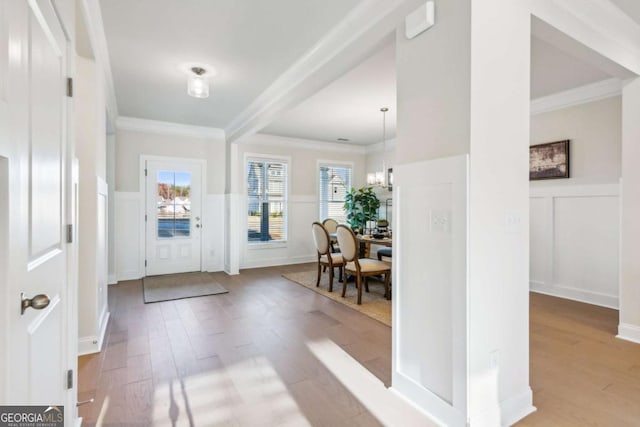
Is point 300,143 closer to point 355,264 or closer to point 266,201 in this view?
point 266,201

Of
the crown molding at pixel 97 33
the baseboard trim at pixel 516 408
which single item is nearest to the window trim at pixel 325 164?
the crown molding at pixel 97 33

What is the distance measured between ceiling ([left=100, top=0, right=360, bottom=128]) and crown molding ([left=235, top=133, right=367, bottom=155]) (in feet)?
6.22

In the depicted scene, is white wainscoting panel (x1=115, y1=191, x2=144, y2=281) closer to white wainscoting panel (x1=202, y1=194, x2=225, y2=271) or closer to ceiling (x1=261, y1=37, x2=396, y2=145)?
white wainscoting panel (x1=202, y1=194, x2=225, y2=271)

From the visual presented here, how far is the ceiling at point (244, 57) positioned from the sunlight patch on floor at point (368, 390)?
91.5 inches

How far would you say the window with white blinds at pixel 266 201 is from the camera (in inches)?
246

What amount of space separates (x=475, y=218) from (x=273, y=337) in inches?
82.2

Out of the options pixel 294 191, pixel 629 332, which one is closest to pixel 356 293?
pixel 629 332

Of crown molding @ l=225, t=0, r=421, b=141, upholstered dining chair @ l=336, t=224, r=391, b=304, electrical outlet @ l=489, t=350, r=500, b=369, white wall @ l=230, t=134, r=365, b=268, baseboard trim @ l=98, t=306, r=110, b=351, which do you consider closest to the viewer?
electrical outlet @ l=489, t=350, r=500, b=369

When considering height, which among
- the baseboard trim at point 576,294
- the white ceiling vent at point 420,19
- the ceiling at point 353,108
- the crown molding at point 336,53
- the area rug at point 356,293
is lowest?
the area rug at point 356,293

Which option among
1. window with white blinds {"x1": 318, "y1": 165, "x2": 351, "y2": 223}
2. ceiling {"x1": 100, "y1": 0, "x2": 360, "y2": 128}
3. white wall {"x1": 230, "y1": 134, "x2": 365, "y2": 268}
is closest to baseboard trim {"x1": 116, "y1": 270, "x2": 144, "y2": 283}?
white wall {"x1": 230, "y1": 134, "x2": 365, "y2": 268}

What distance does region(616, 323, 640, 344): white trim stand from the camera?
9.23ft

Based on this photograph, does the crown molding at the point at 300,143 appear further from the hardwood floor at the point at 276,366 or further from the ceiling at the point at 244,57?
the hardwood floor at the point at 276,366

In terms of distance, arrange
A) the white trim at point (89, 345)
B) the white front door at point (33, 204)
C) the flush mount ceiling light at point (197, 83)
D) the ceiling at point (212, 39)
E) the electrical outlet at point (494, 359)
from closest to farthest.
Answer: the white front door at point (33, 204)
the electrical outlet at point (494, 359)
the ceiling at point (212, 39)
the white trim at point (89, 345)
the flush mount ceiling light at point (197, 83)

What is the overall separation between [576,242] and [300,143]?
4860 mm
